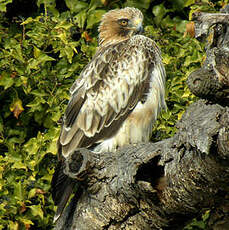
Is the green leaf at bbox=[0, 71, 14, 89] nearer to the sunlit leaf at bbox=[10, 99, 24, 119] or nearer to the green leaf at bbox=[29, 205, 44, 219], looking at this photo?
the sunlit leaf at bbox=[10, 99, 24, 119]

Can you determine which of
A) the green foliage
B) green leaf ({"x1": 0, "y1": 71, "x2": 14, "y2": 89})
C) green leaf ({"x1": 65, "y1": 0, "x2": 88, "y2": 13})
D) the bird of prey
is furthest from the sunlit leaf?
green leaf ({"x1": 65, "y1": 0, "x2": 88, "y2": 13})

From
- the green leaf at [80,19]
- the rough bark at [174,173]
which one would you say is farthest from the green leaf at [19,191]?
the green leaf at [80,19]

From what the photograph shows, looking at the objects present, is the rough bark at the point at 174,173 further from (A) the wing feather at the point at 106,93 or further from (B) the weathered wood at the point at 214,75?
(A) the wing feather at the point at 106,93

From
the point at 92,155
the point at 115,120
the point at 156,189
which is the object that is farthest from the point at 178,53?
the point at 156,189

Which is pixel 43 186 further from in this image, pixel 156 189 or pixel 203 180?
pixel 203 180

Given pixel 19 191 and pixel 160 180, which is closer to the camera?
pixel 160 180

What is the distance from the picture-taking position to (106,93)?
5.40 m

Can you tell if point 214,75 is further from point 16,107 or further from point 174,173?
point 16,107

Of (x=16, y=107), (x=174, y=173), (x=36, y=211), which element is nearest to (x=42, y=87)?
(x=16, y=107)

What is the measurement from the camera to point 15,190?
18.7 feet

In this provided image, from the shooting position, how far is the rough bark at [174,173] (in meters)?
2.64

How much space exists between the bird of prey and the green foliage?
0.57 meters

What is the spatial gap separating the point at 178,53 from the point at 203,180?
11.2 ft

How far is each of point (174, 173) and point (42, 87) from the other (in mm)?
3098
